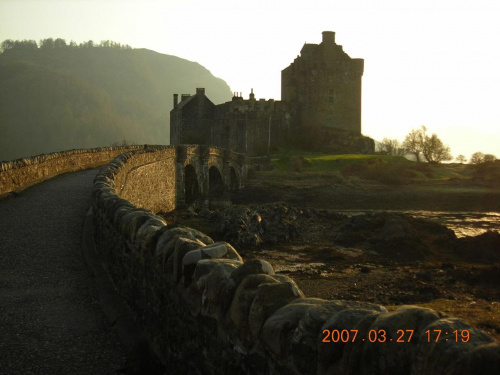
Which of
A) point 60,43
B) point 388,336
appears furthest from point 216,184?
point 60,43

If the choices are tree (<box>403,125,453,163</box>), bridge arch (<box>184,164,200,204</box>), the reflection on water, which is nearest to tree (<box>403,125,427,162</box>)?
tree (<box>403,125,453,163</box>)

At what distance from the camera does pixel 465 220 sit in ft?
104

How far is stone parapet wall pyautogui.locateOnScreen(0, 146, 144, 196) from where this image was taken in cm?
1372

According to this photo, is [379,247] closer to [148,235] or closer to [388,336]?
[148,235]

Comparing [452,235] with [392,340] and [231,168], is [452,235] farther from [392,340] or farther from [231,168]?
[392,340]

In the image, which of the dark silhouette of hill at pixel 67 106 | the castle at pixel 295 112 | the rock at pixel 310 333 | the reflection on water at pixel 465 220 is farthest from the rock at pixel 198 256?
the dark silhouette of hill at pixel 67 106

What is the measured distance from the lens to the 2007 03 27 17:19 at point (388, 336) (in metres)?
2.00

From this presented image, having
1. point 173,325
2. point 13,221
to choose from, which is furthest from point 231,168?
point 173,325

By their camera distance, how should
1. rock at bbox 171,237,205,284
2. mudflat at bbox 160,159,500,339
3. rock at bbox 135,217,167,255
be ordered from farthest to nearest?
mudflat at bbox 160,159,500,339, rock at bbox 135,217,167,255, rock at bbox 171,237,205,284

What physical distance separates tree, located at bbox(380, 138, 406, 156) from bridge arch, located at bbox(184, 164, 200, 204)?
35.1 m

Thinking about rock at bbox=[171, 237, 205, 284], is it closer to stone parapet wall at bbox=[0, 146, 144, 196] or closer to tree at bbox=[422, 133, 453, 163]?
stone parapet wall at bbox=[0, 146, 144, 196]

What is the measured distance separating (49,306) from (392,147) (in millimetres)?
62636

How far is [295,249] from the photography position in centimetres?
2044

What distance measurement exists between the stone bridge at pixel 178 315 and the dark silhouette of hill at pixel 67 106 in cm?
7889
